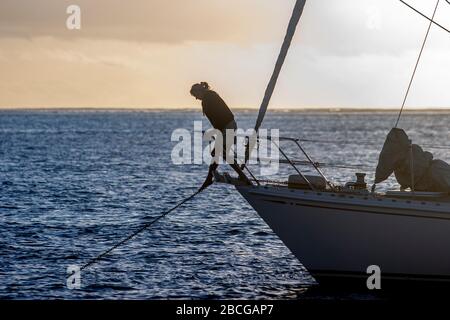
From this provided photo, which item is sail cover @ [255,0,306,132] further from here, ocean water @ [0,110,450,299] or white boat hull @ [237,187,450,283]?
ocean water @ [0,110,450,299]

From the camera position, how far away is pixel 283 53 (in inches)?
Result: 621

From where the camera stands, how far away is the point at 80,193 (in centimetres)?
4178

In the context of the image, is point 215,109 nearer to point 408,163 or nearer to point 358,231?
point 358,231

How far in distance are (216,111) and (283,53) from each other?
5.18 ft

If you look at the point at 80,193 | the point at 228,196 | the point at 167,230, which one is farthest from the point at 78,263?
the point at 80,193

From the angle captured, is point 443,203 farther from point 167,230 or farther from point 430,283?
point 167,230

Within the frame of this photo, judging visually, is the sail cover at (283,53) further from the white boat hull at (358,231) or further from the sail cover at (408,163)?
the sail cover at (408,163)

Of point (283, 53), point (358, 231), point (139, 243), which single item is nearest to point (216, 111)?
point (283, 53)

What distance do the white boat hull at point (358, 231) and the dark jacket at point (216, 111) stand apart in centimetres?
168

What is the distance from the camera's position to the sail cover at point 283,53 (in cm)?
1577

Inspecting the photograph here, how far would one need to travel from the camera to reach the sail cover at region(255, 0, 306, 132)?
15.8 m

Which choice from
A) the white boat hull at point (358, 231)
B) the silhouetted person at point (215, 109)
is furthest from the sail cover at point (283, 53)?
the white boat hull at point (358, 231)

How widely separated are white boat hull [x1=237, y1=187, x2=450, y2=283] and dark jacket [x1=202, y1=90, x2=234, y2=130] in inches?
66.0

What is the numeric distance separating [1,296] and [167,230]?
10.2 meters
